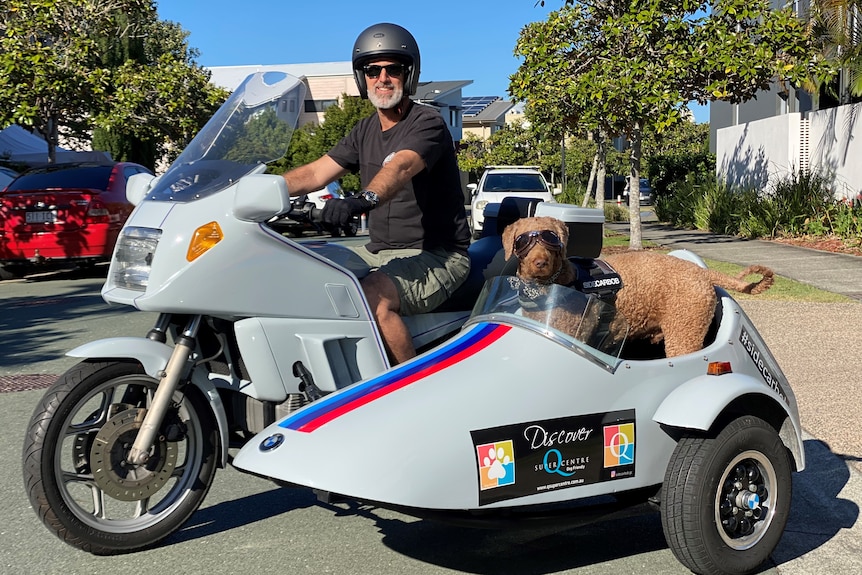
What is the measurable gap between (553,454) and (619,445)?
295 millimetres

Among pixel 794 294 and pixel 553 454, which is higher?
pixel 553 454

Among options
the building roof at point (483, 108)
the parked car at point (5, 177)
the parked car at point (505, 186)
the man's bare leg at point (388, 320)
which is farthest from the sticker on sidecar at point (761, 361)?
the building roof at point (483, 108)

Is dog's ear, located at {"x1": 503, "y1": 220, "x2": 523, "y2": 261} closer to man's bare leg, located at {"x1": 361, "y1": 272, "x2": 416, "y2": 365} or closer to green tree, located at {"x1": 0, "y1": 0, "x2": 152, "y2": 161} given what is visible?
man's bare leg, located at {"x1": 361, "y1": 272, "x2": 416, "y2": 365}

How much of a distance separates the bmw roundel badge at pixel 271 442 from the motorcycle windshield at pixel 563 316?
86cm

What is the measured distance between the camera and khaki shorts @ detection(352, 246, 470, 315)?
168 inches

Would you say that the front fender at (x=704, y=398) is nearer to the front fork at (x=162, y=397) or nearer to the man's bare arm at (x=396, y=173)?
the man's bare arm at (x=396, y=173)

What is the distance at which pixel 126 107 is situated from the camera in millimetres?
20031

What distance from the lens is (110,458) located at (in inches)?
149

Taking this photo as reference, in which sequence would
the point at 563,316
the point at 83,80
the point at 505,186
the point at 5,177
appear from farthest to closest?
1. the point at 505,186
2. the point at 83,80
3. the point at 5,177
4. the point at 563,316

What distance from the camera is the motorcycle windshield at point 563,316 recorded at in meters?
3.56

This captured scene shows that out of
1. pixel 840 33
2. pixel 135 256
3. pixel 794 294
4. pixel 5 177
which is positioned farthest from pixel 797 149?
pixel 135 256

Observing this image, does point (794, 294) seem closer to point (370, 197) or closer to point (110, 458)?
point (370, 197)

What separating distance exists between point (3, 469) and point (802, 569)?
3999 mm

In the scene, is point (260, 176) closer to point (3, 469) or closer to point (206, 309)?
point (206, 309)
